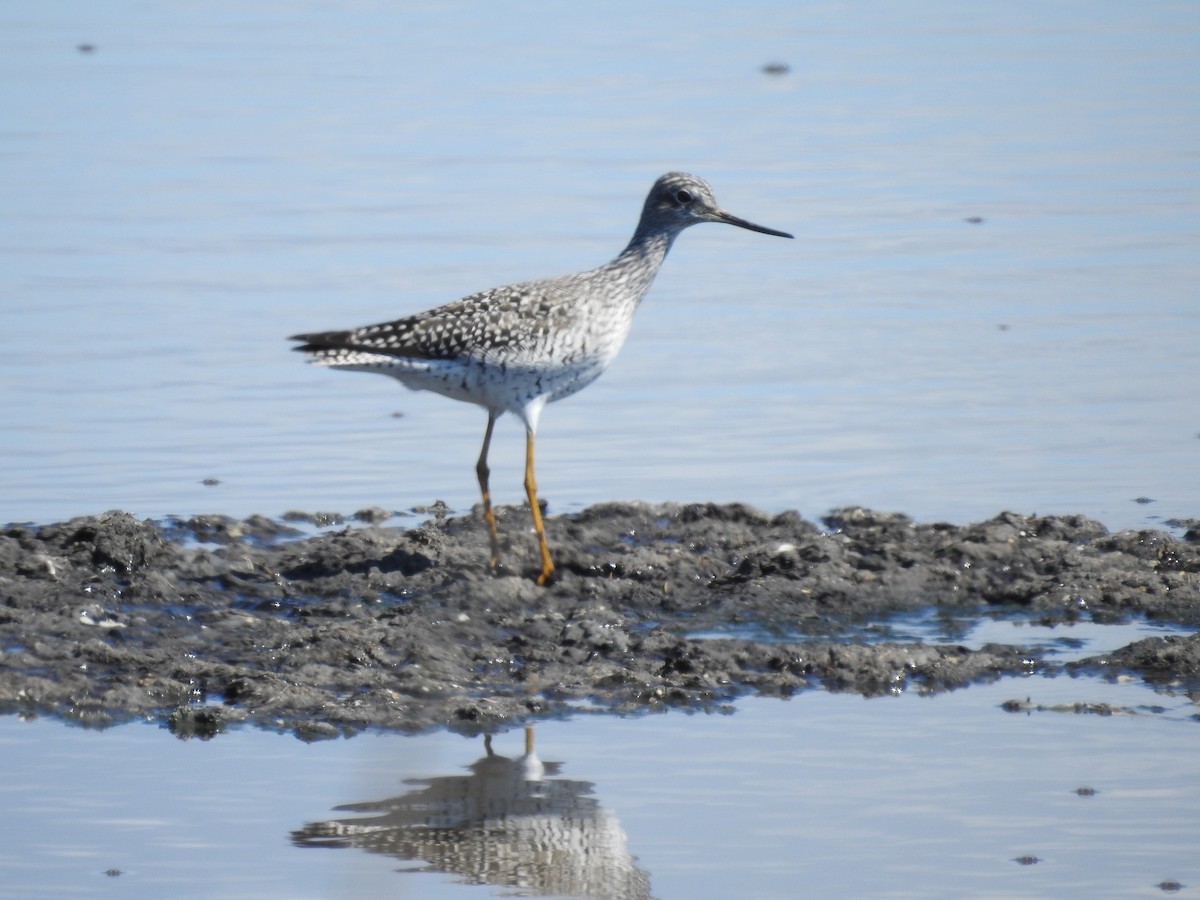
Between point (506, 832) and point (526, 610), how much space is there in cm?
250

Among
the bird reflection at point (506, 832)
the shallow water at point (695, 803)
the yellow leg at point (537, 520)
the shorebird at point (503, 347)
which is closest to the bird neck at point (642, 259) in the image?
the shorebird at point (503, 347)

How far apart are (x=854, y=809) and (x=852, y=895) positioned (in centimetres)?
71

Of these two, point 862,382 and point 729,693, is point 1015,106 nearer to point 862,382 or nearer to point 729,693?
point 862,382

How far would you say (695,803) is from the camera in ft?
22.5

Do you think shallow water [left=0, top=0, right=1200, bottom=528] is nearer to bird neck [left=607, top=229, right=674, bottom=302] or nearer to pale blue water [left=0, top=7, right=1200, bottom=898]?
pale blue water [left=0, top=7, right=1200, bottom=898]

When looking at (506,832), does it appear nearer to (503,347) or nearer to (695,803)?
(695,803)

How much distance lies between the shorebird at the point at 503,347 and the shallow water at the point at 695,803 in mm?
2479

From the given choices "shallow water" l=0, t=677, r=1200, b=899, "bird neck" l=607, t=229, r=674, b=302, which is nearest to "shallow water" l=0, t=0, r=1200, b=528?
"bird neck" l=607, t=229, r=674, b=302

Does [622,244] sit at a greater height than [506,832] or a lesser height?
greater

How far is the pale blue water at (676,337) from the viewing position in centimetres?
670

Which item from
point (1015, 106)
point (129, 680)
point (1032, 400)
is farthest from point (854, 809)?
point (1015, 106)

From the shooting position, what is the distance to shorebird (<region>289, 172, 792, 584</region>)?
32.7ft

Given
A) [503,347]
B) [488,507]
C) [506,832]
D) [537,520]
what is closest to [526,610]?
[537,520]

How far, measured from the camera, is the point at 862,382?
1311 cm
